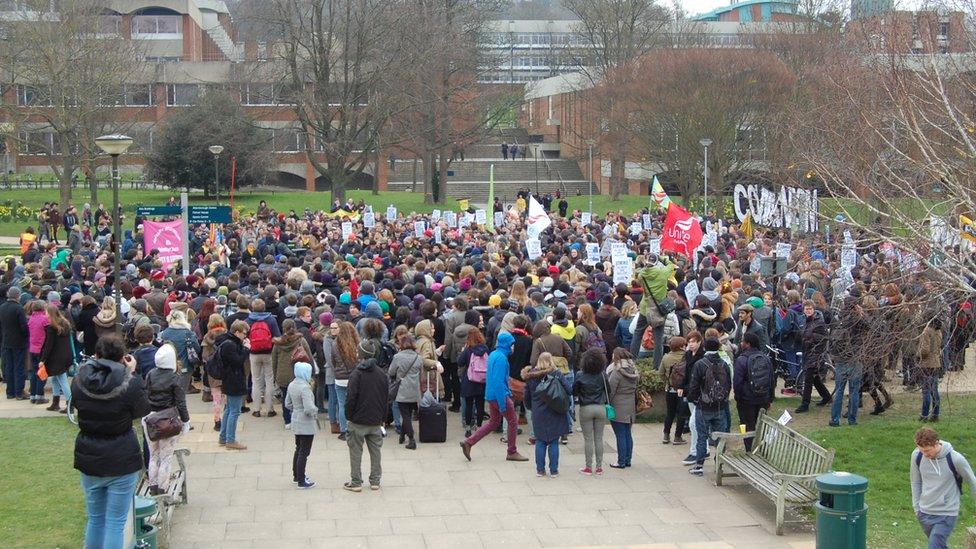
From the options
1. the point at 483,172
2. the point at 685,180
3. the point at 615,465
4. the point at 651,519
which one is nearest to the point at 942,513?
the point at 651,519

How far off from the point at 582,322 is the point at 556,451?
8.91ft

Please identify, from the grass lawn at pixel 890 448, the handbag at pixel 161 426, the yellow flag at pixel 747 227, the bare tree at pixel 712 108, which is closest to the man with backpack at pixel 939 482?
the grass lawn at pixel 890 448

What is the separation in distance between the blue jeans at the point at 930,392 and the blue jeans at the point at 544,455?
16.6ft

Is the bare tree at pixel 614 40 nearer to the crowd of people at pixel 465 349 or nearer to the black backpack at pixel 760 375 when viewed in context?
the crowd of people at pixel 465 349

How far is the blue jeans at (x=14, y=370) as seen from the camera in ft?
52.5

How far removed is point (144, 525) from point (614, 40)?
5605 cm

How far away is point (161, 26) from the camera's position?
74500 millimetres

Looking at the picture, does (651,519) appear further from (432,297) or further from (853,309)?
(432,297)

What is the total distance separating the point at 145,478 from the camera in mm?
10992

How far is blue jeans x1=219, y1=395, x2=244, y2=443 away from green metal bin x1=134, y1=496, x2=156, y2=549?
394 cm

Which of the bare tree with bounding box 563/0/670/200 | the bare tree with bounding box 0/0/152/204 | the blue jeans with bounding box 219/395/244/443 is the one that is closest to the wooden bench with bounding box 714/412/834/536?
the blue jeans with bounding box 219/395/244/443

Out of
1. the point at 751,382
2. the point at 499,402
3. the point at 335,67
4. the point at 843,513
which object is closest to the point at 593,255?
the point at 499,402

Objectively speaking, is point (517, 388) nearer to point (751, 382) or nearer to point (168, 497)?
point (751, 382)

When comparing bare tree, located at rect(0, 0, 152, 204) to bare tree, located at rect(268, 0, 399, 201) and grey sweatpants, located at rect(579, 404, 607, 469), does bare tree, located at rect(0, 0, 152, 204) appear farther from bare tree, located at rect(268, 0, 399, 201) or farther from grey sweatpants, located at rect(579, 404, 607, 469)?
grey sweatpants, located at rect(579, 404, 607, 469)
